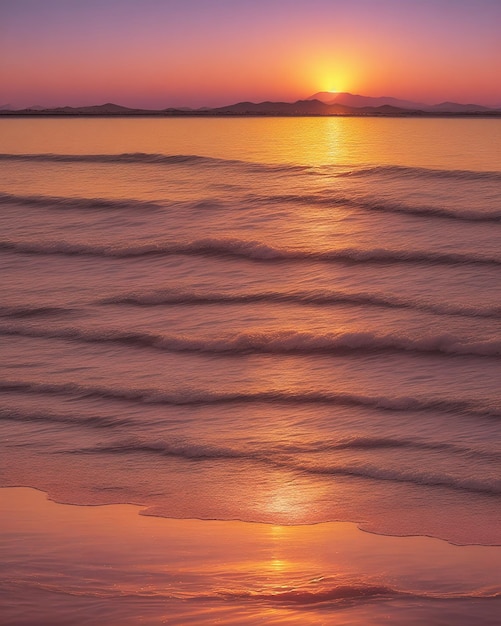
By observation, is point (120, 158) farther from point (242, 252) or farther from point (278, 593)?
point (278, 593)

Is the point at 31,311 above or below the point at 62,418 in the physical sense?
above

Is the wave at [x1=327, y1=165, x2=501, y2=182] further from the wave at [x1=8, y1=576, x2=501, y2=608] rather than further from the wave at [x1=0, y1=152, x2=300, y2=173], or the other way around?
the wave at [x1=8, y1=576, x2=501, y2=608]

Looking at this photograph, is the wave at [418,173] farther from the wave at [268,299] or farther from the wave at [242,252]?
the wave at [268,299]

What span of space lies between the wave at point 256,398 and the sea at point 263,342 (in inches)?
1.0

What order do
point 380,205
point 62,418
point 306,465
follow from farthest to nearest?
point 380,205
point 62,418
point 306,465

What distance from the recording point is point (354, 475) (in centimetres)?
649

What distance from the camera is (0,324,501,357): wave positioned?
937 cm

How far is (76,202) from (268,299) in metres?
6.87

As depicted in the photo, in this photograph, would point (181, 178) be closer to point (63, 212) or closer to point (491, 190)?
point (63, 212)

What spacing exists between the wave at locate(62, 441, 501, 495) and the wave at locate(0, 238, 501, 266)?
20.0 ft

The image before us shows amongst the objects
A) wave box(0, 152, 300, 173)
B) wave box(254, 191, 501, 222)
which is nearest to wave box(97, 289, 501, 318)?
wave box(254, 191, 501, 222)

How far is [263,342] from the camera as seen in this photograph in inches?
384

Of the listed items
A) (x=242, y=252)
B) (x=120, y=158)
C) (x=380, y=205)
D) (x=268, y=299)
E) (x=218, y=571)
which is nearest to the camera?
(x=218, y=571)

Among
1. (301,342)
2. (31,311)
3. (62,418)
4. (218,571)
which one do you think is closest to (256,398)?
(62,418)
